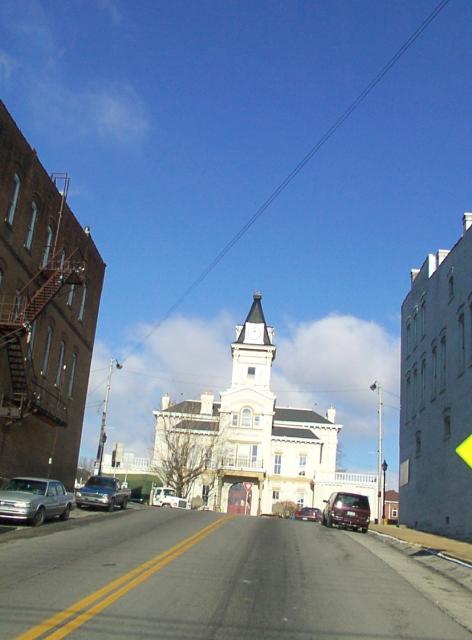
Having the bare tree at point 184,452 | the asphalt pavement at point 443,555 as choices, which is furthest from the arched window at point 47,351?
the bare tree at point 184,452

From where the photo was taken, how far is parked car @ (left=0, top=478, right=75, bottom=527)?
69.6 ft

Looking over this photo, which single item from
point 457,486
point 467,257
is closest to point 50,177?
point 467,257

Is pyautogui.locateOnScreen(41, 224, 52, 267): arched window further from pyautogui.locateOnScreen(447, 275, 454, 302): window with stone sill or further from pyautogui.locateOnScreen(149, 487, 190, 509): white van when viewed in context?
pyautogui.locateOnScreen(149, 487, 190, 509): white van

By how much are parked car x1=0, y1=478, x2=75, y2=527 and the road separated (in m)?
2.37

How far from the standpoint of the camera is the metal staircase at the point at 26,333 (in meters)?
27.8

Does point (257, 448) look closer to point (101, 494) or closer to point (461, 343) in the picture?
point (101, 494)

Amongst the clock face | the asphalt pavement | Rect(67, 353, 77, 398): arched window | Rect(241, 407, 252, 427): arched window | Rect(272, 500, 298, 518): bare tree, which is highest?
the clock face

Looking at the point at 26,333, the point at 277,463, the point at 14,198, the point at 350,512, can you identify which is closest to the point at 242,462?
the point at 277,463

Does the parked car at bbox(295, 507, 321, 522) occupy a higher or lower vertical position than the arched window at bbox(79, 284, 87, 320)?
lower

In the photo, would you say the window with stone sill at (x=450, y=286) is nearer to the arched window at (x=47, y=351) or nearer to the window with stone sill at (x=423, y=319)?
the window with stone sill at (x=423, y=319)

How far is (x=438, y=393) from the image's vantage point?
3294 cm

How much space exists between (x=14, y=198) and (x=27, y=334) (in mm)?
5511

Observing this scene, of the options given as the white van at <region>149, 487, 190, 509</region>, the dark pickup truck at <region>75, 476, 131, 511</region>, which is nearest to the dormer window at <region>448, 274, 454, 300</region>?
the dark pickup truck at <region>75, 476, 131, 511</region>

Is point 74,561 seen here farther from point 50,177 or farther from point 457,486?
point 50,177
